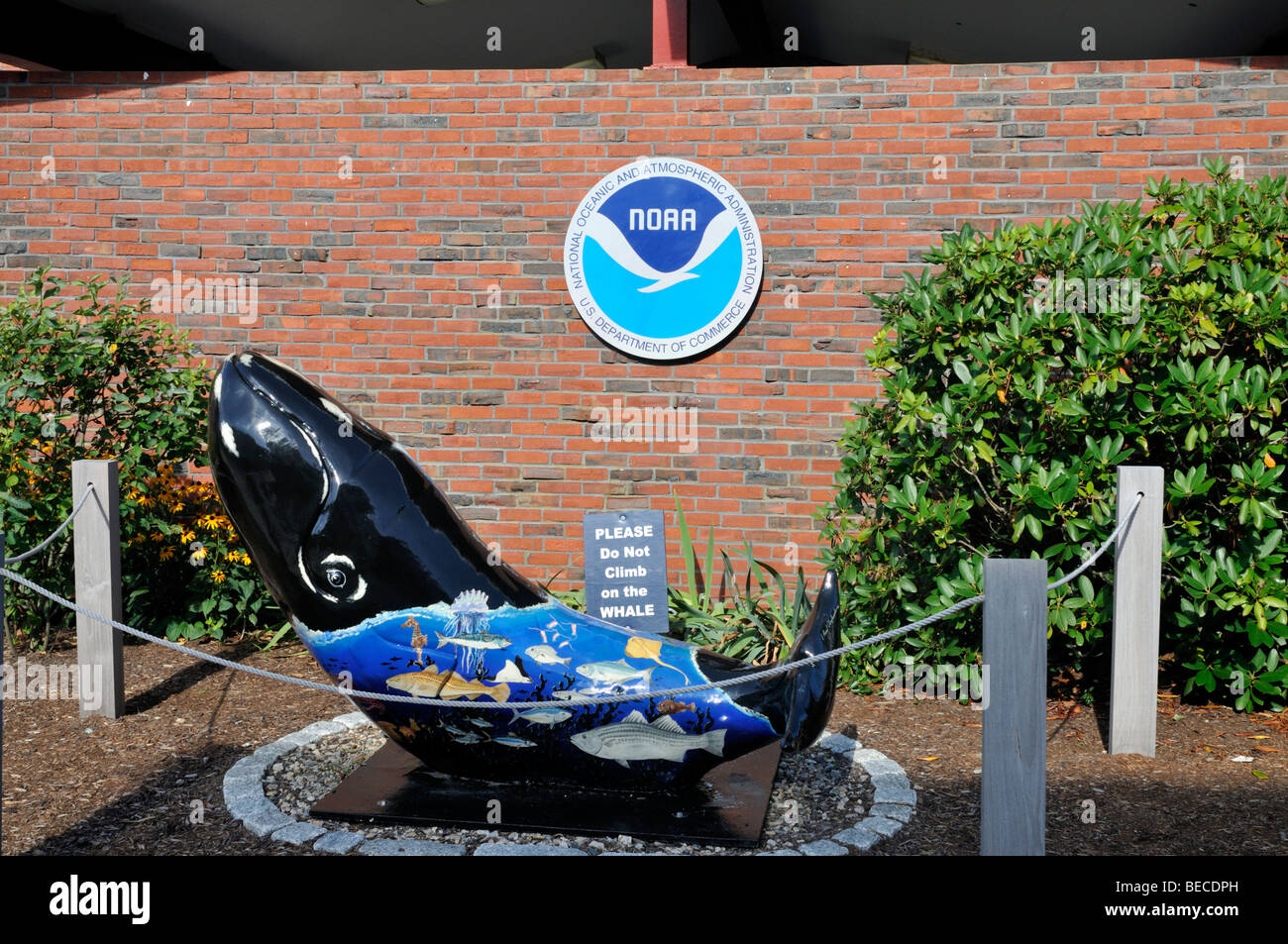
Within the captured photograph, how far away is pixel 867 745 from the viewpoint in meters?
4.75

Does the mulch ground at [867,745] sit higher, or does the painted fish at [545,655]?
the painted fish at [545,655]

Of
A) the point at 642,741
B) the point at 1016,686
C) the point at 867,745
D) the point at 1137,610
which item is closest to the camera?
the point at 1016,686

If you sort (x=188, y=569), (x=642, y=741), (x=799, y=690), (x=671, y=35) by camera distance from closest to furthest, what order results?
(x=799, y=690)
(x=642, y=741)
(x=188, y=569)
(x=671, y=35)

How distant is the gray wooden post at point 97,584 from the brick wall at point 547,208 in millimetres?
1954

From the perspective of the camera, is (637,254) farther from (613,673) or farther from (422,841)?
(422,841)

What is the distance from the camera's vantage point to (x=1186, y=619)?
4988 millimetres

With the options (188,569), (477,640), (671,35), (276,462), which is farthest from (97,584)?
(671,35)

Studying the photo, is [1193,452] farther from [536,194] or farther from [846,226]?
[536,194]

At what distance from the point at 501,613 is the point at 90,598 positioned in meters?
2.56

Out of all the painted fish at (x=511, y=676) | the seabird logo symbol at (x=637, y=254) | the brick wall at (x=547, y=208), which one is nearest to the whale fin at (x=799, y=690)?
the painted fish at (x=511, y=676)

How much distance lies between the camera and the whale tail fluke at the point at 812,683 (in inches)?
139

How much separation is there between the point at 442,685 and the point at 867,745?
210cm

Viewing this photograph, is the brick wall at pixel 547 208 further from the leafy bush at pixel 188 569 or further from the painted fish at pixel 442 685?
the painted fish at pixel 442 685

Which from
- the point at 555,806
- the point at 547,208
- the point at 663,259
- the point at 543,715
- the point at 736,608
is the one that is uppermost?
the point at 547,208
